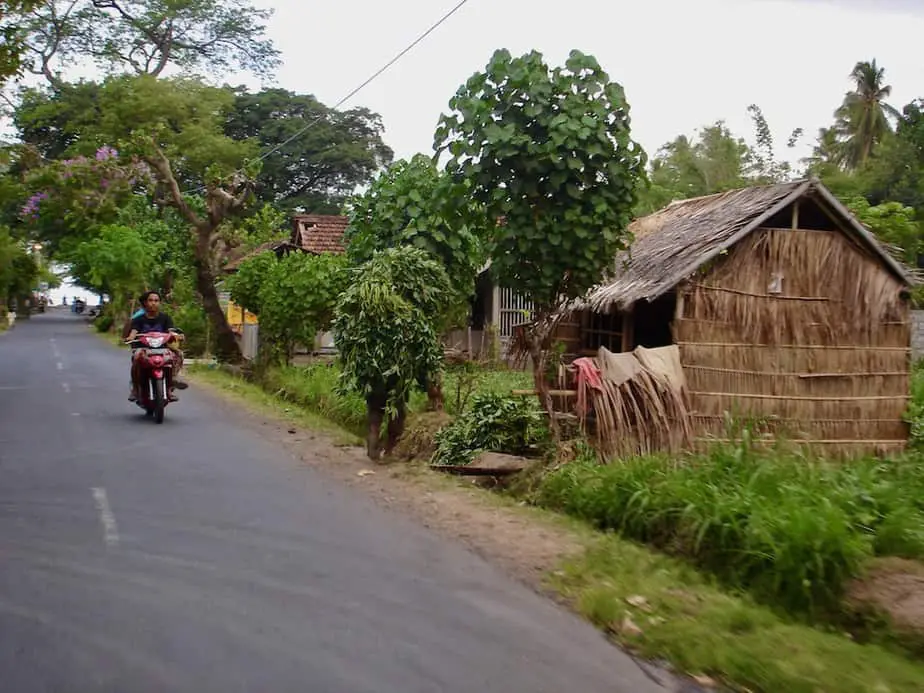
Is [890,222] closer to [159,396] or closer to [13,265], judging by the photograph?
[159,396]

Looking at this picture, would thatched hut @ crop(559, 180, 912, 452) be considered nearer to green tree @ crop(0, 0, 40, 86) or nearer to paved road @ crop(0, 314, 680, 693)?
paved road @ crop(0, 314, 680, 693)

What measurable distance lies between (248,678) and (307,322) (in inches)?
616

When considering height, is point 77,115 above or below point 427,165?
above

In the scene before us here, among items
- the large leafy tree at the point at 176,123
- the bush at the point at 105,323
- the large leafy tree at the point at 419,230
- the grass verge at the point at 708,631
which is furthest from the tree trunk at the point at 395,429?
the bush at the point at 105,323

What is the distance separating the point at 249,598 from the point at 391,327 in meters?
5.26

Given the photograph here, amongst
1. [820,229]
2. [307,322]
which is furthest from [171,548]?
[307,322]

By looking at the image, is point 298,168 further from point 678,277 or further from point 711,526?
point 711,526

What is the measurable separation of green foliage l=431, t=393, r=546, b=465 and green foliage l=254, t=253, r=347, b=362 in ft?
25.9

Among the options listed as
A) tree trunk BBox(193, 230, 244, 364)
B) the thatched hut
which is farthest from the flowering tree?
the thatched hut

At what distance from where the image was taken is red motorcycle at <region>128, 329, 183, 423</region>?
13742 millimetres

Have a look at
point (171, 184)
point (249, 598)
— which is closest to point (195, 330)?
point (171, 184)

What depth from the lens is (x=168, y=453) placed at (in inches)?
447

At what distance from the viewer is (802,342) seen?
12242mm

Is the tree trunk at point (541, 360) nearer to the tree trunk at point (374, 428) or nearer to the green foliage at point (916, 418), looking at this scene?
the tree trunk at point (374, 428)
